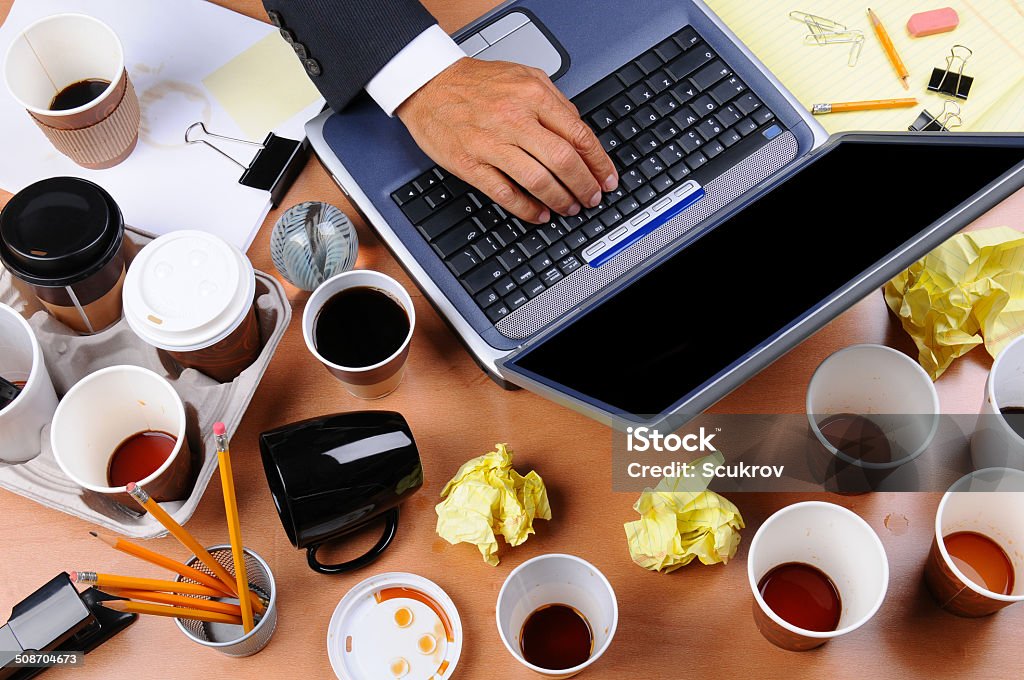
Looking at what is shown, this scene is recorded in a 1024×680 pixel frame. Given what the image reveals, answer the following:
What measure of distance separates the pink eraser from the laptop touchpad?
41 cm

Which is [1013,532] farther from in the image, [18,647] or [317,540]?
[18,647]

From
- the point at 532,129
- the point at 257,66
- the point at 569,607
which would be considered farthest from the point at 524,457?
the point at 257,66

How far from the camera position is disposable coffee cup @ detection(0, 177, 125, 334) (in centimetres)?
77

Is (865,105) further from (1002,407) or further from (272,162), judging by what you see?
(272,162)

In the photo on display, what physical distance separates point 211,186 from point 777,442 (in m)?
0.65

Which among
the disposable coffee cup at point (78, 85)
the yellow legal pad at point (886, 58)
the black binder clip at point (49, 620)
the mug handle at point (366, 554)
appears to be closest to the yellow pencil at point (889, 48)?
the yellow legal pad at point (886, 58)

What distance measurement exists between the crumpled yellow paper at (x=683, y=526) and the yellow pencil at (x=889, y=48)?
53cm

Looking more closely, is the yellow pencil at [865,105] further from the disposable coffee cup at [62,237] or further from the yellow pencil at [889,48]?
the disposable coffee cup at [62,237]

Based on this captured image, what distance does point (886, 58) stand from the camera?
0.99 meters

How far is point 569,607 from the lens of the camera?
776 millimetres

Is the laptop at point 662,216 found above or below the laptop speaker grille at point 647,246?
above

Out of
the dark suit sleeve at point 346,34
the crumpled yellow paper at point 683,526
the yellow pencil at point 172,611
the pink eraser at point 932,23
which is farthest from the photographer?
the pink eraser at point 932,23

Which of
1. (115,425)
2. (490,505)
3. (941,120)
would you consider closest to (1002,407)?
(941,120)

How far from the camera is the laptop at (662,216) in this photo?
2.26 feet
